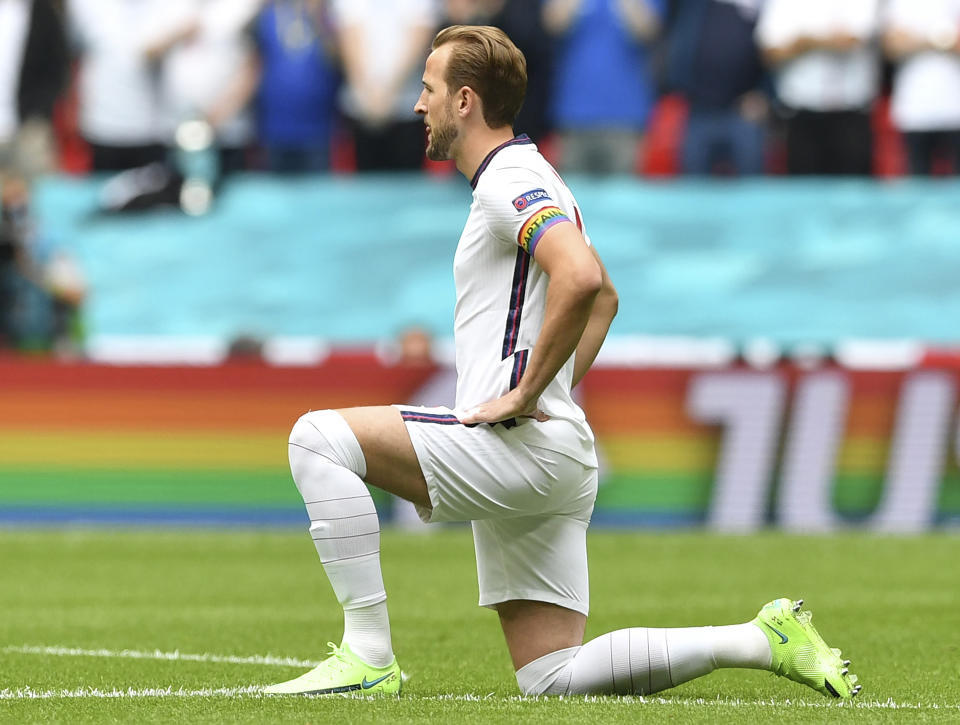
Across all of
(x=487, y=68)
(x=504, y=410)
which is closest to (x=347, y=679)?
(x=504, y=410)

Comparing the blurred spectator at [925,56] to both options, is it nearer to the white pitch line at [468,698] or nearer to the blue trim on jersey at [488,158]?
the white pitch line at [468,698]

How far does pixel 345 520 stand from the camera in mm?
5285

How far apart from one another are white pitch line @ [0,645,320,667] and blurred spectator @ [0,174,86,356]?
25.4 feet

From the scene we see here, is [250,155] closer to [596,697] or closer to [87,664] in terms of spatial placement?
[87,664]

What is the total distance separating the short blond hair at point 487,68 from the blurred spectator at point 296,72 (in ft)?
36.7

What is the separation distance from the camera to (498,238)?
523cm

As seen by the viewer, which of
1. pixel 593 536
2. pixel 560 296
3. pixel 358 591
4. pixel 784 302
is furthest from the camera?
pixel 784 302

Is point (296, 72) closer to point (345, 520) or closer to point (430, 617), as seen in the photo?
point (430, 617)

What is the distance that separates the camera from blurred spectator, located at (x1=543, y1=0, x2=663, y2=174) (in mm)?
15961

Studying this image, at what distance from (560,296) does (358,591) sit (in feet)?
3.64

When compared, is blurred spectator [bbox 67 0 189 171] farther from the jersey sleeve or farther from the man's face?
the jersey sleeve

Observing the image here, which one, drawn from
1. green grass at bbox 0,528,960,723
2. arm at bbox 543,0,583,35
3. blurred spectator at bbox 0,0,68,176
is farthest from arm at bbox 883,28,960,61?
blurred spectator at bbox 0,0,68,176

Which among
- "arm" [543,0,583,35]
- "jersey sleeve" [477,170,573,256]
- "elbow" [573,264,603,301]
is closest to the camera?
"elbow" [573,264,603,301]

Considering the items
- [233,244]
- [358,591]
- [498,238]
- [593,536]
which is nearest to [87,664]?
[358,591]
